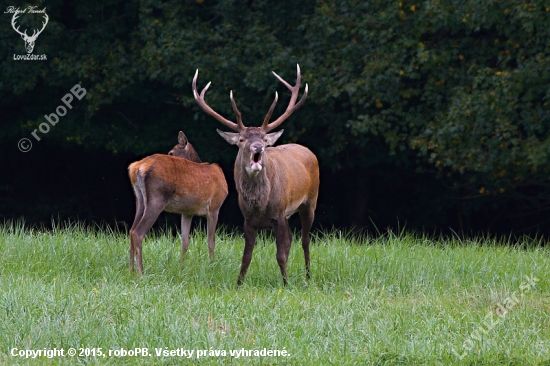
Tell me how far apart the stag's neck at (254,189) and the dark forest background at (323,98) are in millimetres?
4936

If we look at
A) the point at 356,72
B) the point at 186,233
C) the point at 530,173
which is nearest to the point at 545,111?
the point at 530,173

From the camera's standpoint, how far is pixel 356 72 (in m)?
14.1

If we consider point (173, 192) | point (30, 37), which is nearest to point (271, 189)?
point (173, 192)

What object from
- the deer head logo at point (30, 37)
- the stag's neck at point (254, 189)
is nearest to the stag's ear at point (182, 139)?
the stag's neck at point (254, 189)

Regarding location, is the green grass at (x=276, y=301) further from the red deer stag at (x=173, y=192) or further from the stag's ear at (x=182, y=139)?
the stag's ear at (x=182, y=139)

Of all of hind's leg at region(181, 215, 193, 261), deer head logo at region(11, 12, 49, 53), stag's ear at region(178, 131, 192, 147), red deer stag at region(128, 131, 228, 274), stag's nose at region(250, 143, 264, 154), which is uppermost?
deer head logo at region(11, 12, 49, 53)

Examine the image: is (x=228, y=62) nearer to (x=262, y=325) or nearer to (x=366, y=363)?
(x=262, y=325)

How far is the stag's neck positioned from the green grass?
69 cm

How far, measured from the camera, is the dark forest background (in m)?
12.6

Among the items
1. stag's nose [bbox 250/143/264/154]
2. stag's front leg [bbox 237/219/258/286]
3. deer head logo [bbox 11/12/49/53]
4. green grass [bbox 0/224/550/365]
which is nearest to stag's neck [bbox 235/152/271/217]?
stag's front leg [bbox 237/219/258/286]

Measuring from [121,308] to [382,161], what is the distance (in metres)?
9.90

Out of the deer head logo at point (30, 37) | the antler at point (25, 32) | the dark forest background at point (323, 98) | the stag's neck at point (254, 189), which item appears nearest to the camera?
the stag's neck at point (254, 189)

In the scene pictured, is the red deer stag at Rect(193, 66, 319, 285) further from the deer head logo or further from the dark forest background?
the deer head logo

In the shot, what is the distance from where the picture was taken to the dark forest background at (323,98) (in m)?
12.6
